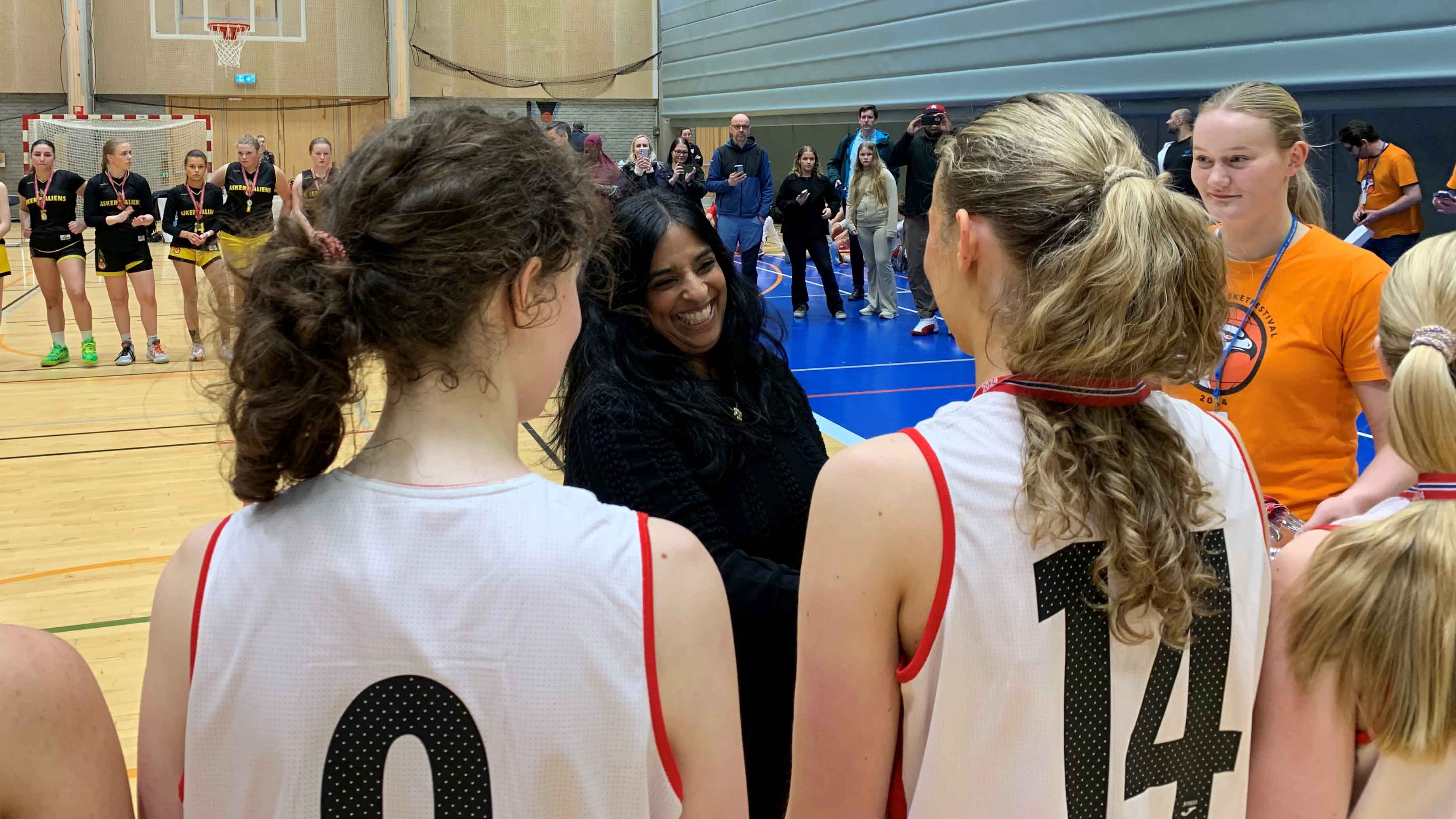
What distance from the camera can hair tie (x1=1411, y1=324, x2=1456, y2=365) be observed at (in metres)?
1.18

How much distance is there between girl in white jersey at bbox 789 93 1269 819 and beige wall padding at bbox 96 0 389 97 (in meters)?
21.2

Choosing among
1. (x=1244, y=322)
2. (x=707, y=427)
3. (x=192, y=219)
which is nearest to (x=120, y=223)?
(x=192, y=219)

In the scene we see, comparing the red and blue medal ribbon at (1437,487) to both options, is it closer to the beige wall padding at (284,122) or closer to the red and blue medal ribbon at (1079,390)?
the red and blue medal ribbon at (1079,390)

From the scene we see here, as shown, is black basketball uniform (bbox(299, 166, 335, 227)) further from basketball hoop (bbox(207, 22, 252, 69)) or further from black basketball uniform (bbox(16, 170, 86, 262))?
basketball hoop (bbox(207, 22, 252, 69))

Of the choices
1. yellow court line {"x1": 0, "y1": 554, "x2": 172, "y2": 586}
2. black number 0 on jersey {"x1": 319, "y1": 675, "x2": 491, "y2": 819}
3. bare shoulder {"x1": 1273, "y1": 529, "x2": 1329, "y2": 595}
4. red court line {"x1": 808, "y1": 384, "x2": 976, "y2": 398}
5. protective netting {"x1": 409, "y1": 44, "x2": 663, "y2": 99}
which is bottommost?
yellow court line {"x1": 0, "y1": 554, "x2": 172, "y2": 586}

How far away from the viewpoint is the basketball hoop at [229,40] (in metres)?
19.5

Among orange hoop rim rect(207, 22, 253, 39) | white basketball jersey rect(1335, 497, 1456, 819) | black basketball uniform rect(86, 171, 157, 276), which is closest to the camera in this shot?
white basketball jersey rect(1335, 497, 1456, 819)

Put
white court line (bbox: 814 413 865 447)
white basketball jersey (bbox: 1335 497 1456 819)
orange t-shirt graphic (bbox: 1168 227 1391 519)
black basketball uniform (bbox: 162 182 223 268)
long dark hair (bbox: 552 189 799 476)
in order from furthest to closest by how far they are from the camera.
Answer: black basketball uniform (bbox: 162 182 223 268)
white court line (bbox: 814 413 865 447)
orange t-shirt graphic (bbox: 1168 227 1391 519)
long dark hair (bbox: 552 189 799 476)
white basketball jersey (bbox: 1335 497 1456 819)

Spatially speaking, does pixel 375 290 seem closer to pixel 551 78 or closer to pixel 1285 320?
pixel 1285 320

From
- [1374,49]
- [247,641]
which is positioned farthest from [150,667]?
[1374,49]

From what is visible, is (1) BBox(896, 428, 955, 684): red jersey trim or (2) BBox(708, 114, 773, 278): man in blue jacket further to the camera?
(2) BBox(708, 114, 773, 278): man in blue jacket

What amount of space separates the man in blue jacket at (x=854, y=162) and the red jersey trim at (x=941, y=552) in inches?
393

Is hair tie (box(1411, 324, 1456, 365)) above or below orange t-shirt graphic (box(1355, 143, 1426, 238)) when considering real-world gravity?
below

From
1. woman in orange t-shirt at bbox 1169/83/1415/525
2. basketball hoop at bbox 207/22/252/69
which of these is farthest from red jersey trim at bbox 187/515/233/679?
basketball hoop at bbox 207/22/252/69
